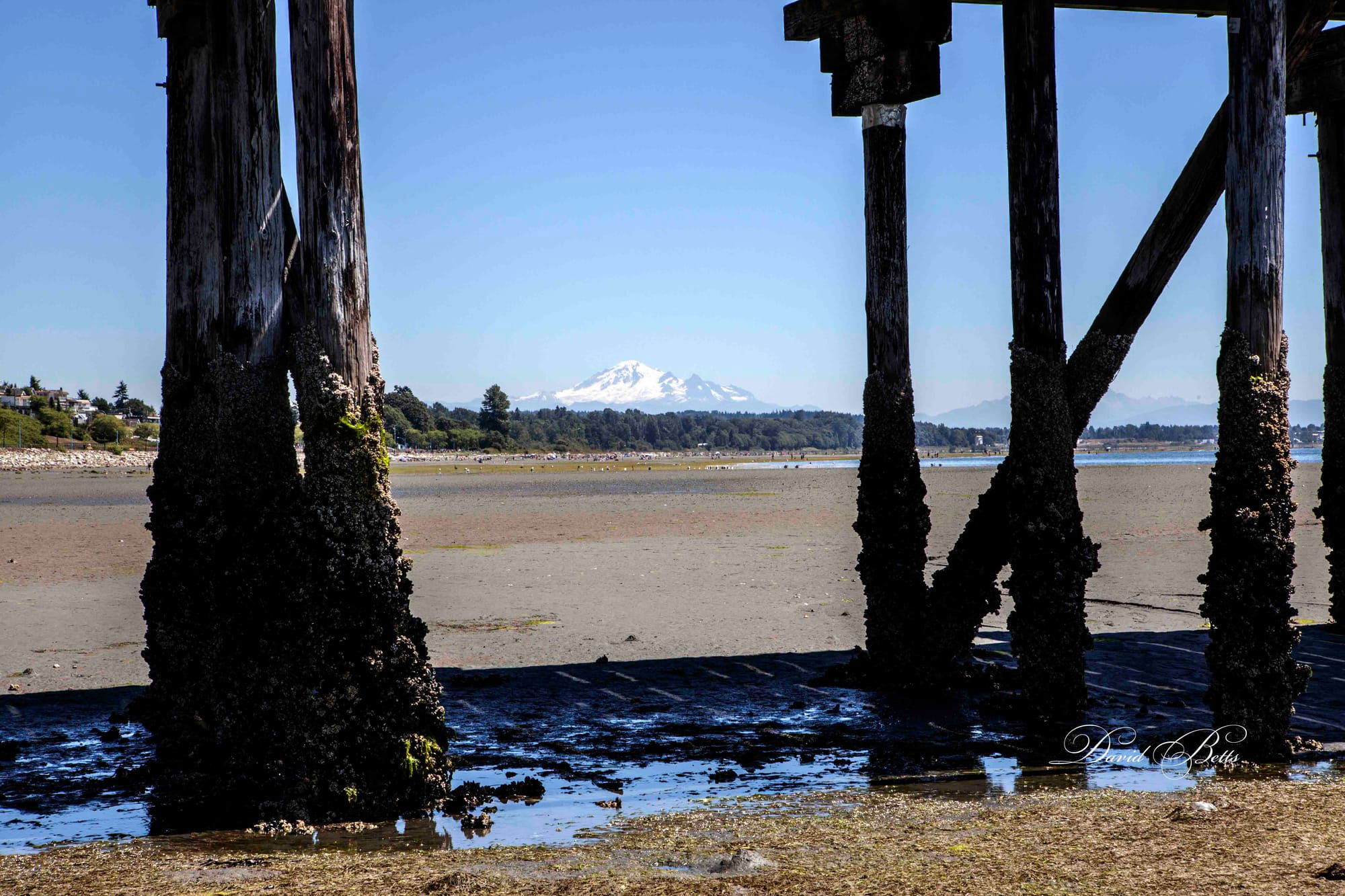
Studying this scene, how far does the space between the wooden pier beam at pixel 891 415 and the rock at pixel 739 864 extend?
142 inches

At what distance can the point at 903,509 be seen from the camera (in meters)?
7.97

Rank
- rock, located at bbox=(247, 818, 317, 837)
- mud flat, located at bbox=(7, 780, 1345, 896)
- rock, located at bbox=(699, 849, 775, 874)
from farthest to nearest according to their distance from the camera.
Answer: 1. rock, located at bbox=(247, 818, 317, 837)
2. rock, located at bbox=(699, 849, 775, 874)
3. mud flat, located at bbox=(7, 780, 1345, 896)

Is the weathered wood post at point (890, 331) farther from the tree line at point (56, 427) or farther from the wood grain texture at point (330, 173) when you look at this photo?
the tree line at point (56, 427)

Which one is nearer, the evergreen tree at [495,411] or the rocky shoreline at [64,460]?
the rocky shoreline at [64,460]

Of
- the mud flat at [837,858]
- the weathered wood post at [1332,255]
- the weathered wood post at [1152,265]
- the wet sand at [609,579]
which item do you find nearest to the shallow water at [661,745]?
the mud flat at [837,858]

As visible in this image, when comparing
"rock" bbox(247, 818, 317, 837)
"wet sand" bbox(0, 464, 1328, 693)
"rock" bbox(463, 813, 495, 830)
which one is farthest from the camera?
"wet sand" bbox(0, 464, 1328, 693)

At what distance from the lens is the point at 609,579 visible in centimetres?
1493

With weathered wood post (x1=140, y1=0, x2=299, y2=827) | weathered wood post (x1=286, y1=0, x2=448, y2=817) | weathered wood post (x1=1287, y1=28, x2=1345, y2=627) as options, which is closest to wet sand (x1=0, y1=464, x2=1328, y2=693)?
weathered wood post (x1=1287, y1=28, x2=1345, y2=627)

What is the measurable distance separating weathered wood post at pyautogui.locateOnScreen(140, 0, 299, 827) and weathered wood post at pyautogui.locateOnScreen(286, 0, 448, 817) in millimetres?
246

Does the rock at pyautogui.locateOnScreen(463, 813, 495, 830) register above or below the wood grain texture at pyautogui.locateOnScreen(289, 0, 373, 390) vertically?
below

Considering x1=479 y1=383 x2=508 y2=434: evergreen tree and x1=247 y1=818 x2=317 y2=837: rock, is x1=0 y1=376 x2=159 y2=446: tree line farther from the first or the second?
x1=247 y1=818 x2=317 y2=837: rock

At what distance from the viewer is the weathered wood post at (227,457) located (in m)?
5.57

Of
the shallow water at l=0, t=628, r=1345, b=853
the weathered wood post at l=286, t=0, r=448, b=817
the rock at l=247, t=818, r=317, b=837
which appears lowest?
the shallow water at l=0, t=628, r=1345, b=853

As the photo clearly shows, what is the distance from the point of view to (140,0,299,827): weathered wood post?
5.57m
